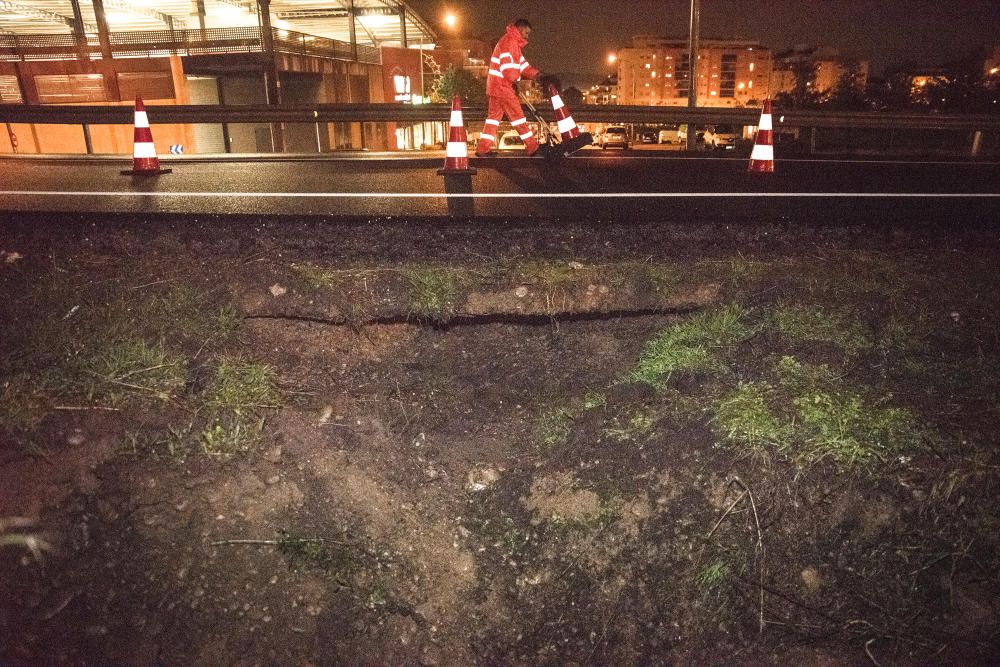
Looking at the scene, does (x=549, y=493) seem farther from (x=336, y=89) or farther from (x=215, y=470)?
(x=336, y=89)

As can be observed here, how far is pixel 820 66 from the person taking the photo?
4771 inches

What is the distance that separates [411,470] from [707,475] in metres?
1.25

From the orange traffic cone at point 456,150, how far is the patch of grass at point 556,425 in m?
4.64

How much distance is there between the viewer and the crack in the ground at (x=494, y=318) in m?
3.22

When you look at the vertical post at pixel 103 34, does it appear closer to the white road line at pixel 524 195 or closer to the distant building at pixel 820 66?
the white road line at pixel 524 195

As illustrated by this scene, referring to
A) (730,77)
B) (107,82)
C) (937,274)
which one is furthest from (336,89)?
(730,77)

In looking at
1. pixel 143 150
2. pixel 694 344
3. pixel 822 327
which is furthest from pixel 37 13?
pixel 822 327

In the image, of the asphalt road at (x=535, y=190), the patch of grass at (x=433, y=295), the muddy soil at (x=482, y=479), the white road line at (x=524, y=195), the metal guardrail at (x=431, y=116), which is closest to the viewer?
the muddy soil at (x=482, y=479)

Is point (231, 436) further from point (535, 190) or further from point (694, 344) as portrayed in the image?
point (535, 190)

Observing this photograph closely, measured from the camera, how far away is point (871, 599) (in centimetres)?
220

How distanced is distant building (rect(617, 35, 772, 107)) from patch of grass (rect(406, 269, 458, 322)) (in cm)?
16826

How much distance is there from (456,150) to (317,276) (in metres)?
4.12

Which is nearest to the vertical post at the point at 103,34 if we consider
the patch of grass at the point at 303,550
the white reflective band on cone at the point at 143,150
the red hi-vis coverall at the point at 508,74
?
the white reflective band on cone at the point at 143,150

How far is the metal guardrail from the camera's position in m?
9.84
